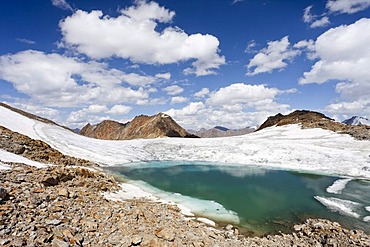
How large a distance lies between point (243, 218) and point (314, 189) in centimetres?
1103

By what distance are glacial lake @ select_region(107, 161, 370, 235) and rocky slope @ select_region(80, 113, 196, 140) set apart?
49.8m

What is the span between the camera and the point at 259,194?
1942 centimetres

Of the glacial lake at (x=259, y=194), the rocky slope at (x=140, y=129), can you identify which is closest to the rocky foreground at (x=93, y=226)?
the glacial lake at (x=259, y=194)

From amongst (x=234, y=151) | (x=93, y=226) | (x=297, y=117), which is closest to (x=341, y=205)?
(x=93, y=226)

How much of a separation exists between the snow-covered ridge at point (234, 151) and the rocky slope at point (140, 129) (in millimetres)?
36306

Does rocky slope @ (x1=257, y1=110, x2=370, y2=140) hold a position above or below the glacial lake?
above

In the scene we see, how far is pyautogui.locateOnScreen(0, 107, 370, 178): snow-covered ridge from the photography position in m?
30.2

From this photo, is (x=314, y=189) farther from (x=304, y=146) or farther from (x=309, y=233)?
(x=304, y=146)

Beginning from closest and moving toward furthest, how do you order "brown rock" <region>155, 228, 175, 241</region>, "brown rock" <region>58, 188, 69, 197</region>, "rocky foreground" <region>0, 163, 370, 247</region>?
1. "rocky foreground" <region>0, 163, 370, 247</region>
2. "brown rock" <region>155, 228, 175, 241</region>
3. "brown rock" <region>58, 188, 69, 197</region>

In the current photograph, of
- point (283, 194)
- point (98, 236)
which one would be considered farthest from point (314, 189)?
point (98, 236)

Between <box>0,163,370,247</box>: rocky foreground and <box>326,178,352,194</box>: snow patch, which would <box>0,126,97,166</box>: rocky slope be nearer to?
<box>0,163,370,247</box>: rocky foreground

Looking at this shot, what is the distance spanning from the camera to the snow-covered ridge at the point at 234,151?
1188 inches

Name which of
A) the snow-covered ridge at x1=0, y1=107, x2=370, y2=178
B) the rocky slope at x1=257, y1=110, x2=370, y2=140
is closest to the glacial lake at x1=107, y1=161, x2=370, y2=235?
the snow-covered ridge at x1=0, y1=107, x2=370, y2=178

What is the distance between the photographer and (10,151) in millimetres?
18984
